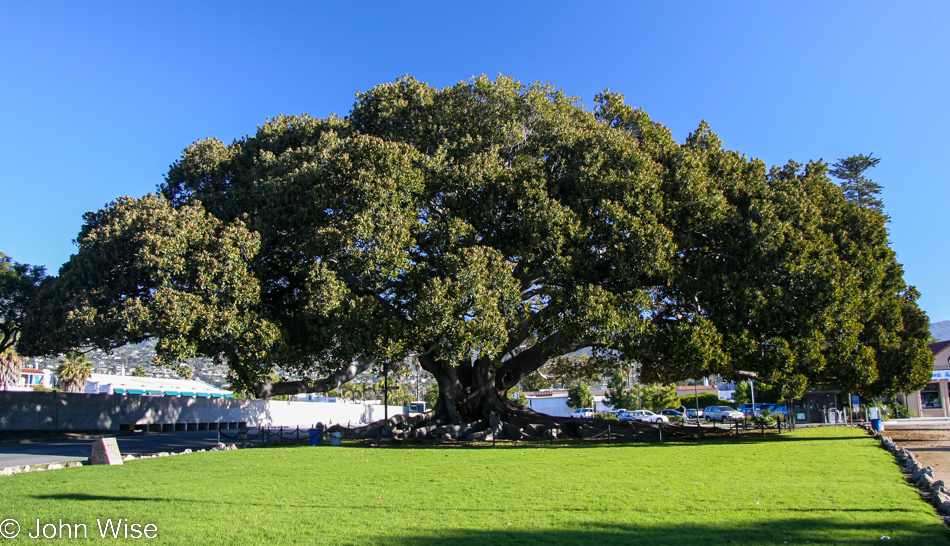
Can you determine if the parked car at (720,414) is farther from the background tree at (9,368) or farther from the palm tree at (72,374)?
the palm tree at (72,374)

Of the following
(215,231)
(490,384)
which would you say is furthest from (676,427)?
(215,231)

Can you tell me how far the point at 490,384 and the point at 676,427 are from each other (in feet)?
33.9

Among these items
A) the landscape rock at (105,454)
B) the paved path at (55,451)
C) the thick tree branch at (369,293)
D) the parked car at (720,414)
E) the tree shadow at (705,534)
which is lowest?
the parked car at (720,414)

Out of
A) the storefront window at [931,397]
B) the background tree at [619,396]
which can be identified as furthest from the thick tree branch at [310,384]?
the background tree at [619,396]

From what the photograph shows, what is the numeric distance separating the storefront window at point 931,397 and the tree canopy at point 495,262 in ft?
76.7

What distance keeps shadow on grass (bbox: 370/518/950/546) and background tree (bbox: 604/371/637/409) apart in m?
60.0

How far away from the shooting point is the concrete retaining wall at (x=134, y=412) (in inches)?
1257

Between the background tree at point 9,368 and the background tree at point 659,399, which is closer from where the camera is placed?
the background tree at point 9,368

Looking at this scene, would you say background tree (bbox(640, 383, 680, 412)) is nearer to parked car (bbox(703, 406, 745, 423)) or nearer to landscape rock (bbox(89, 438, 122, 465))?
parked car (bbox(703, 406, 745, 423))

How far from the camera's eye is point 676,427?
31891 mm

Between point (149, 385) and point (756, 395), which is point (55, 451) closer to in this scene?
point (149, 385)

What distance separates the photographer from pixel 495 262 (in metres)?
21.8

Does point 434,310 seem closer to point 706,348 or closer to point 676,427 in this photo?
point 706,348

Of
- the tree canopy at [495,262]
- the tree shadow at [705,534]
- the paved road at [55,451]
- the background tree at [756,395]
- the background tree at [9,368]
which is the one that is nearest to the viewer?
the tree shadow at [705,534]
